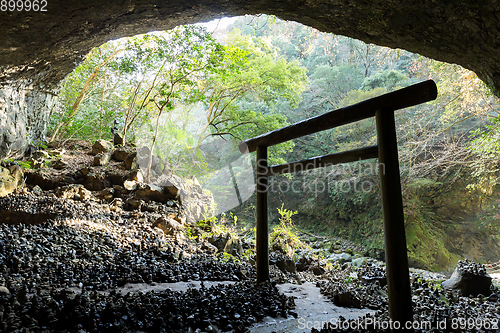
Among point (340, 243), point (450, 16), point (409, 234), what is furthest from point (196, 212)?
point (409, 234)

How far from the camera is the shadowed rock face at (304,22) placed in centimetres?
180

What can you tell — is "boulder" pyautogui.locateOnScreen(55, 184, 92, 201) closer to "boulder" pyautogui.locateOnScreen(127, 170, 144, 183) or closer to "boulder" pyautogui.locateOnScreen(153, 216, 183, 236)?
"boulder" pyautogui.locateOnScreen(127, 170, 144, 183)

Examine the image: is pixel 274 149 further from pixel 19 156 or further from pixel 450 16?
pixel 450 16

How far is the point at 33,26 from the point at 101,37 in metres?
A: 0.68

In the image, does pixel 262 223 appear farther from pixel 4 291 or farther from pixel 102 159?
pixel 102 159

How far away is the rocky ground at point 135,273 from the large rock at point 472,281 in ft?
0.04

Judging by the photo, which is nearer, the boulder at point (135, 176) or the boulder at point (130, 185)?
the boulder at point (130, 185)

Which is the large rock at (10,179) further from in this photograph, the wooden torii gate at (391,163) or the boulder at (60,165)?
the wooden torii gate at (391,163)

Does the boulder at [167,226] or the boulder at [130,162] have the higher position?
the boulder at [130,162]

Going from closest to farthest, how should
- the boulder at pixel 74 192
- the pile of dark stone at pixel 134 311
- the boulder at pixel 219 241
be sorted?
1. the pile of dark stone at pixel 134 311
2. the boulder at pixel 74 192
3. the boulder at pixel 219 241

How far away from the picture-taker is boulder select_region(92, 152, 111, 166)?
583cm

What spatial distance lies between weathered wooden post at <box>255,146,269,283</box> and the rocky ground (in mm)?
219

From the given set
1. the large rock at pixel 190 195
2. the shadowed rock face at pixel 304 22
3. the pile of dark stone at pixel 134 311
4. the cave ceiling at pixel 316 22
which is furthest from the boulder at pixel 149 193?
the pile of dark stone at pixel 134 311

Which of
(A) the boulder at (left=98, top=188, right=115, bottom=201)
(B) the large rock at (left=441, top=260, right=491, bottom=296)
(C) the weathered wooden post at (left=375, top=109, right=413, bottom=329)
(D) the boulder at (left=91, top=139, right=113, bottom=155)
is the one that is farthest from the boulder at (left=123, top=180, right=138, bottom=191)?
(B) the large rock at (left=441, top=260, right=491, bottom=296)
